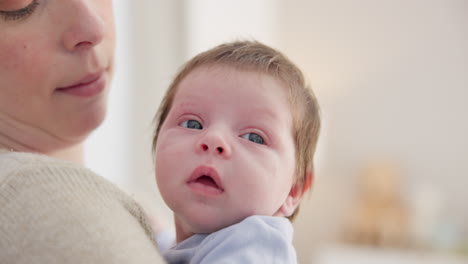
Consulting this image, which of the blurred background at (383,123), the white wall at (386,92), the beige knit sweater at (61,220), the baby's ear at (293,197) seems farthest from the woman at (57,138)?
the white wall at (386,92)

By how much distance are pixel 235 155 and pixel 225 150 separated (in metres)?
0.02

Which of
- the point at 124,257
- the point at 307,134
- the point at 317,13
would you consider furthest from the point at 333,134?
the point at 124,257

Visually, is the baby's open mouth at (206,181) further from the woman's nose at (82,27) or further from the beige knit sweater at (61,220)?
the woman's nose at (82,27)

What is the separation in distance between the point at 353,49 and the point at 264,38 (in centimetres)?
85

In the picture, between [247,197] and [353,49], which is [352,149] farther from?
[247,197]

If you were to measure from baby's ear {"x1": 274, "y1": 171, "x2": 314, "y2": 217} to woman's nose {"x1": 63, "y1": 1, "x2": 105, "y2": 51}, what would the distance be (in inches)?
15.8

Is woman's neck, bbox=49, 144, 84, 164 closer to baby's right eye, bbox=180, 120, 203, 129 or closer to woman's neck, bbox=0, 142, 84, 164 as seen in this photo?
woman's neck, bbox=0, 142, 84, 164

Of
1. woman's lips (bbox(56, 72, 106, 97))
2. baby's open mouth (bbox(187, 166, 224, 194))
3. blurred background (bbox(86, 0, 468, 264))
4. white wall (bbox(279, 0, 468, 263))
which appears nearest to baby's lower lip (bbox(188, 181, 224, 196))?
baby's open mouth (bbox(187, 166, 224, 194))

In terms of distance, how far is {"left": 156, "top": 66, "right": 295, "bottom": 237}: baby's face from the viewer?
31.5 inches

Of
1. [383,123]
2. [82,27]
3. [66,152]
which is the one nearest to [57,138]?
[66,152]

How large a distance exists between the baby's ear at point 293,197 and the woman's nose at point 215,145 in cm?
17

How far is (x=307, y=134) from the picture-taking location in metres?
0.95

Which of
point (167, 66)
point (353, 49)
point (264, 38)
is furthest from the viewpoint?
point (353, 49)

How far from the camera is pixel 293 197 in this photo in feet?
3.12
